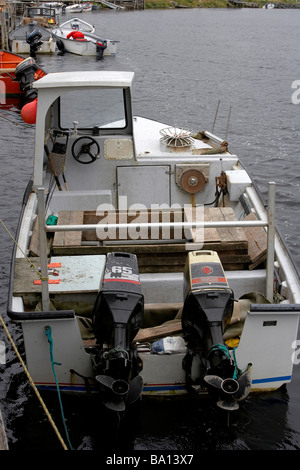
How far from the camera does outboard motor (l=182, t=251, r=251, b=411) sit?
15.4 feet

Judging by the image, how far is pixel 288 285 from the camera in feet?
19.8

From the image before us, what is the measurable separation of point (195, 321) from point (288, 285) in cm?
131

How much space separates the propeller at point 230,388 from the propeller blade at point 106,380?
2.43 feet

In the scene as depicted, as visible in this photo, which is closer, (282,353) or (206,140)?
(282,353)

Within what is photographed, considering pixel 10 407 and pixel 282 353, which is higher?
pixel 282 353

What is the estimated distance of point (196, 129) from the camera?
20422mm

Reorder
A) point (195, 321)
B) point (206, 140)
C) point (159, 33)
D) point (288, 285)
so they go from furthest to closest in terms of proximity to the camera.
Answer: point (159, 33)
point (206, 140)
point (288, 285)
point (195, 321)

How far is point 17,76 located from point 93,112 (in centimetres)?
1448

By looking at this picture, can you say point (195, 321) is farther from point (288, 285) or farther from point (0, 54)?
point (0, 54)

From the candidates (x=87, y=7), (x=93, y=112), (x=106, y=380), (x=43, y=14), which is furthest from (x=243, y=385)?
(x=87, y=7)

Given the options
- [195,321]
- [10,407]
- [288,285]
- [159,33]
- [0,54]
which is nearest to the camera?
[195,321]

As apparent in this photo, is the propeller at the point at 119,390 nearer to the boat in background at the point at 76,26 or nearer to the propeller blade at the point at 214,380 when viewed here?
the propeller blade at the point at 214,380

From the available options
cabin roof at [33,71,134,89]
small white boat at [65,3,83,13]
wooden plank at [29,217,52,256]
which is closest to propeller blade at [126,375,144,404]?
wooden plank at [29,217,52,256]
